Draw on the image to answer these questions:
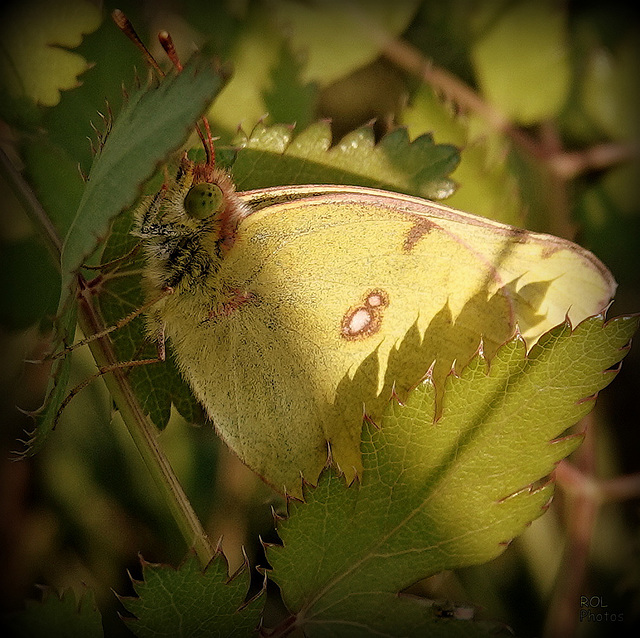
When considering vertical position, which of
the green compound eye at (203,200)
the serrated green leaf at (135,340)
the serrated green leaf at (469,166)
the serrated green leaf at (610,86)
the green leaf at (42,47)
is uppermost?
the green leaf at (42,47)

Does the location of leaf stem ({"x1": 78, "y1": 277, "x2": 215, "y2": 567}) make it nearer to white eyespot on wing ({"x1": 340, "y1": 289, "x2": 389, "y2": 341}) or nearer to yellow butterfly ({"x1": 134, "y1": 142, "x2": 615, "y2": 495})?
yellow butterfly ({"x1": 134, "y1": 142, "x2": 615, "y2": 495})

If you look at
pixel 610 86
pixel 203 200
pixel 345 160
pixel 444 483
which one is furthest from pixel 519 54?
pixel 444 483

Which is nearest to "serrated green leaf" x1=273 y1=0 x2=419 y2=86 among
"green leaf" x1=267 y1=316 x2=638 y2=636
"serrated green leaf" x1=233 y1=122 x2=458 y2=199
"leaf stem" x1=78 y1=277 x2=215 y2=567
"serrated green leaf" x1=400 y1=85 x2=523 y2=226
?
"serrated green leaf" x1=400 y1=85 x2=523 y2=226

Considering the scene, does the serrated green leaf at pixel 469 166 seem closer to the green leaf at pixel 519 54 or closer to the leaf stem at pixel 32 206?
the green leaf at pixel 519 54

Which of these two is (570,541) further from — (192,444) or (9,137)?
(9,137)

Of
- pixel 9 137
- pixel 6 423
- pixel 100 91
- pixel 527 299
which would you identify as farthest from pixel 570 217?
pixel 6 423

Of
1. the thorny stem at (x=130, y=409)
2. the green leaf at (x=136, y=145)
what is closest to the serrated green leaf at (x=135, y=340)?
the thorny stem at (x=130, y=409)
